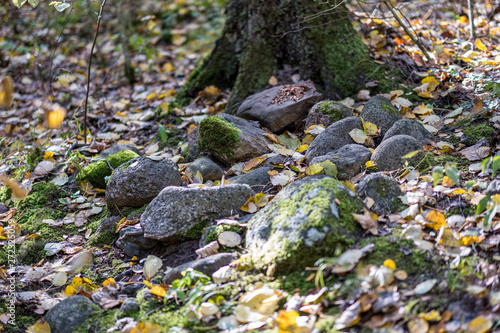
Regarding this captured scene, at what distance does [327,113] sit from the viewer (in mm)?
3320

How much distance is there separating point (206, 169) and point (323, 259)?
140 centimetres

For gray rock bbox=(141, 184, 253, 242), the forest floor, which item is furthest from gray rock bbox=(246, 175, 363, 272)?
gray rock bbox=(141, 184, 253, 242)

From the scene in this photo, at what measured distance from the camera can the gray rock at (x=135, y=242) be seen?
2.62 meters

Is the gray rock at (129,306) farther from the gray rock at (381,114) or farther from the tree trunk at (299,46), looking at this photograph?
the tree trunk at (299,46)

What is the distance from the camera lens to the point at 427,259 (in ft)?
6.16

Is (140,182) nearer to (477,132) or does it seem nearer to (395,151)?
(395,151)

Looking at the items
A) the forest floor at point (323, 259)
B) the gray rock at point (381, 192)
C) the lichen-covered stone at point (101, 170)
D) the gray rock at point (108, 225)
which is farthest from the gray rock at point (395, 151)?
the lichen-covered stone at point (101, 170)

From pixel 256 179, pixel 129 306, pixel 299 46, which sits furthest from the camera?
pixel 299 46

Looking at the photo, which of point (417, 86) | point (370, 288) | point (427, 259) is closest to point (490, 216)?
point (427, 259)

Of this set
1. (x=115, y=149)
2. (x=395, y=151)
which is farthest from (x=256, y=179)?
(x=115, y=149)

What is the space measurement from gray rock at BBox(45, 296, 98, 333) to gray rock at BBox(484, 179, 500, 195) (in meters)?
2.23

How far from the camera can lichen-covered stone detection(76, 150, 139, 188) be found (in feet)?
11.2

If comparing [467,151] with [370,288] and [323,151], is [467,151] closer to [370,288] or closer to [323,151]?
[323,151]

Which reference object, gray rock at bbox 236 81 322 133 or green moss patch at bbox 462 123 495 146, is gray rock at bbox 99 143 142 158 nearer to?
gray rock at bbox 236 81 322 133
